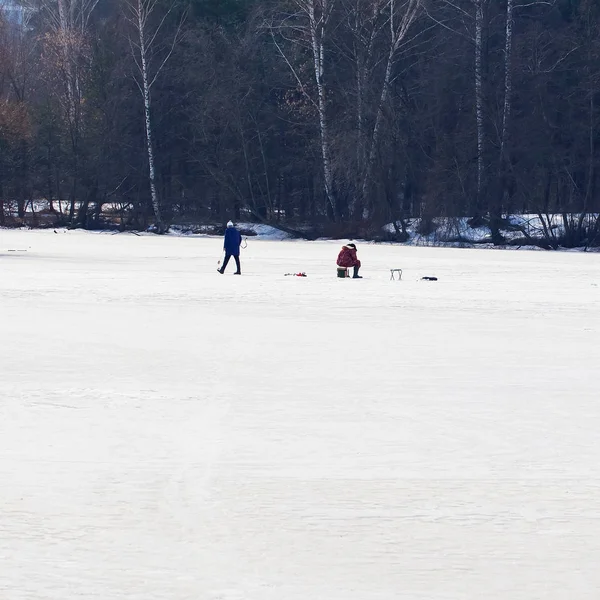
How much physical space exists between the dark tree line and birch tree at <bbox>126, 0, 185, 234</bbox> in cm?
9

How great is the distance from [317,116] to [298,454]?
39395 mm

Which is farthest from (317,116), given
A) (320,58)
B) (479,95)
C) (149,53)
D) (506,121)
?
(506,121)

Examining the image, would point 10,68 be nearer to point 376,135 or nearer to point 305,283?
point 376,135

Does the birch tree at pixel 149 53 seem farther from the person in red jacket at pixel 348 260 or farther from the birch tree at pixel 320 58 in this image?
the person in red jacket at pixel 348 260

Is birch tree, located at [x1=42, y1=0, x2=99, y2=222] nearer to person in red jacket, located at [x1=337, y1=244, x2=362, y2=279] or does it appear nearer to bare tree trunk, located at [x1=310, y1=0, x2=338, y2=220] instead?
bare tree trunk, located at [x1=310, y1=0, x2=338, y2=220]

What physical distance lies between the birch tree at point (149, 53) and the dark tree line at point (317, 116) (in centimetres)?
9

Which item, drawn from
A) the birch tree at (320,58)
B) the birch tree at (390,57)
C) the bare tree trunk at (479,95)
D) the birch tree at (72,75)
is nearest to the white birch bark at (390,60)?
the birch tree at (390,57)

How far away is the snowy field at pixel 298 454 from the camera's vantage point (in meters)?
5.13

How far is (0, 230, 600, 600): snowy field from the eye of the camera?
5.13 metres

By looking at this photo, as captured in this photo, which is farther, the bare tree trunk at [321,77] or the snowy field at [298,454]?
the bare tree trunk at [321,77]

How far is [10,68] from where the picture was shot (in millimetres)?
56438

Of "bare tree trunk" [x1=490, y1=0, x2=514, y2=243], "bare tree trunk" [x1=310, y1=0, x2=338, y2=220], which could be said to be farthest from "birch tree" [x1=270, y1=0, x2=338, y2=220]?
"bare tree trunk" [x1=490, y1=0, x2=514, y2=243]

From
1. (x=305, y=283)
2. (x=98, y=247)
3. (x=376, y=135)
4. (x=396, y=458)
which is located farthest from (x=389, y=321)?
(x=376, y=135)

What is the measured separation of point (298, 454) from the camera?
24.2 ft
